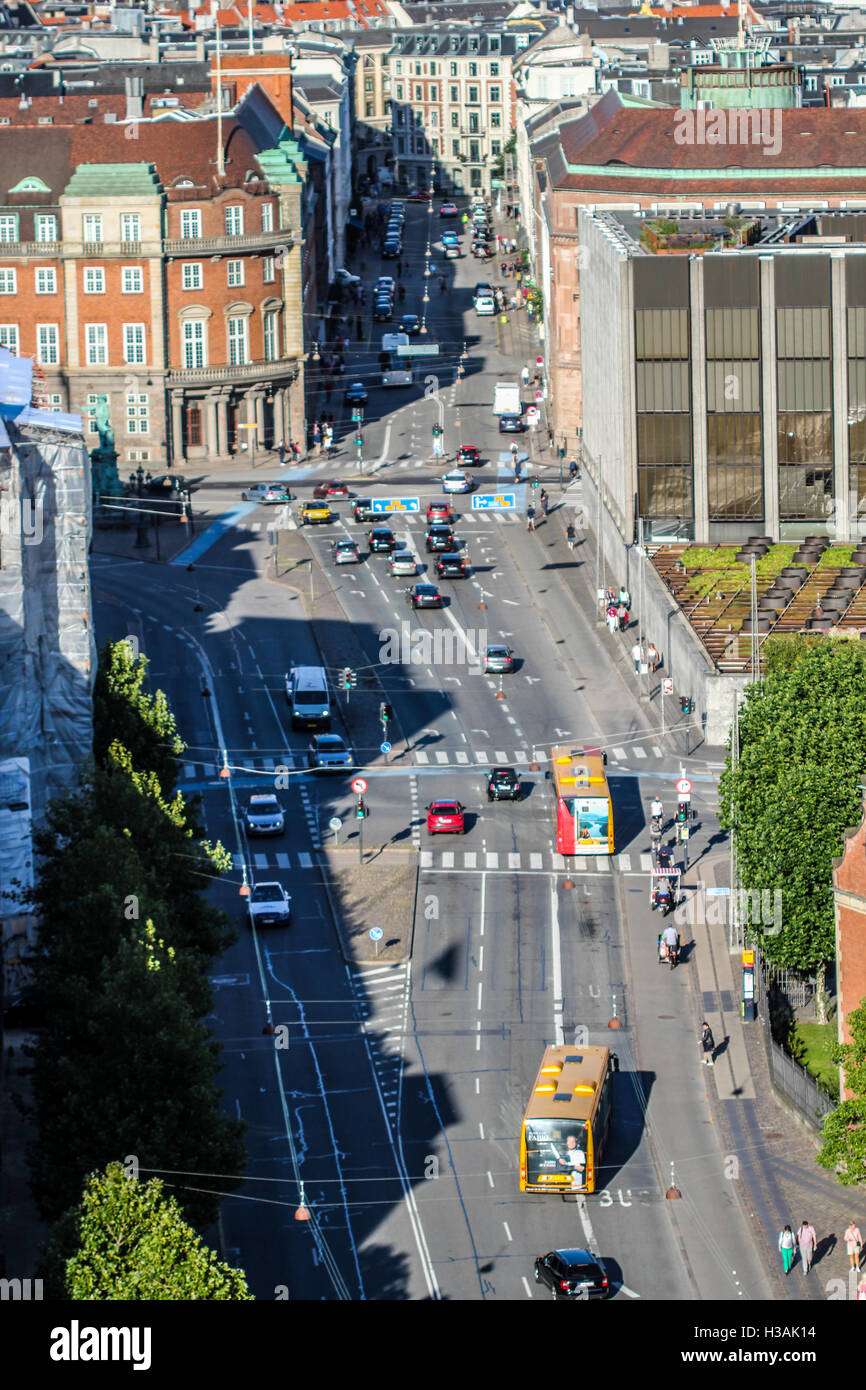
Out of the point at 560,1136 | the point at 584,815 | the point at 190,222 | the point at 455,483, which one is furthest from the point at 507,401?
the point at 560,1136

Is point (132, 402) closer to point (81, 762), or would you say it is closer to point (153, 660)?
point (153, 660)

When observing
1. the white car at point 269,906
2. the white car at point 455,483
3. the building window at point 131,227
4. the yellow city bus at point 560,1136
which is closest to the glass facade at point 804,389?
the white car at point 455,483

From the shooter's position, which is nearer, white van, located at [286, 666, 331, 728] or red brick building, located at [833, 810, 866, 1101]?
red brick building, located at [833, 810, 866, 1101]

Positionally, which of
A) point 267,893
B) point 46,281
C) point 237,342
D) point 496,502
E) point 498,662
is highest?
point 46,281

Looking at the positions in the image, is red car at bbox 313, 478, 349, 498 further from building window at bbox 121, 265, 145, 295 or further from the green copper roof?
the green copper roof

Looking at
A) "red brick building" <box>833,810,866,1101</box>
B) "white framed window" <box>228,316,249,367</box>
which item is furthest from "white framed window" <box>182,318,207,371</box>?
"red brick building" <box>833,810,866,1101</box>

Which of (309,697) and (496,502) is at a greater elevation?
(496,502)

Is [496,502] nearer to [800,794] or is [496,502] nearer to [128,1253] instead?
[800,794]
